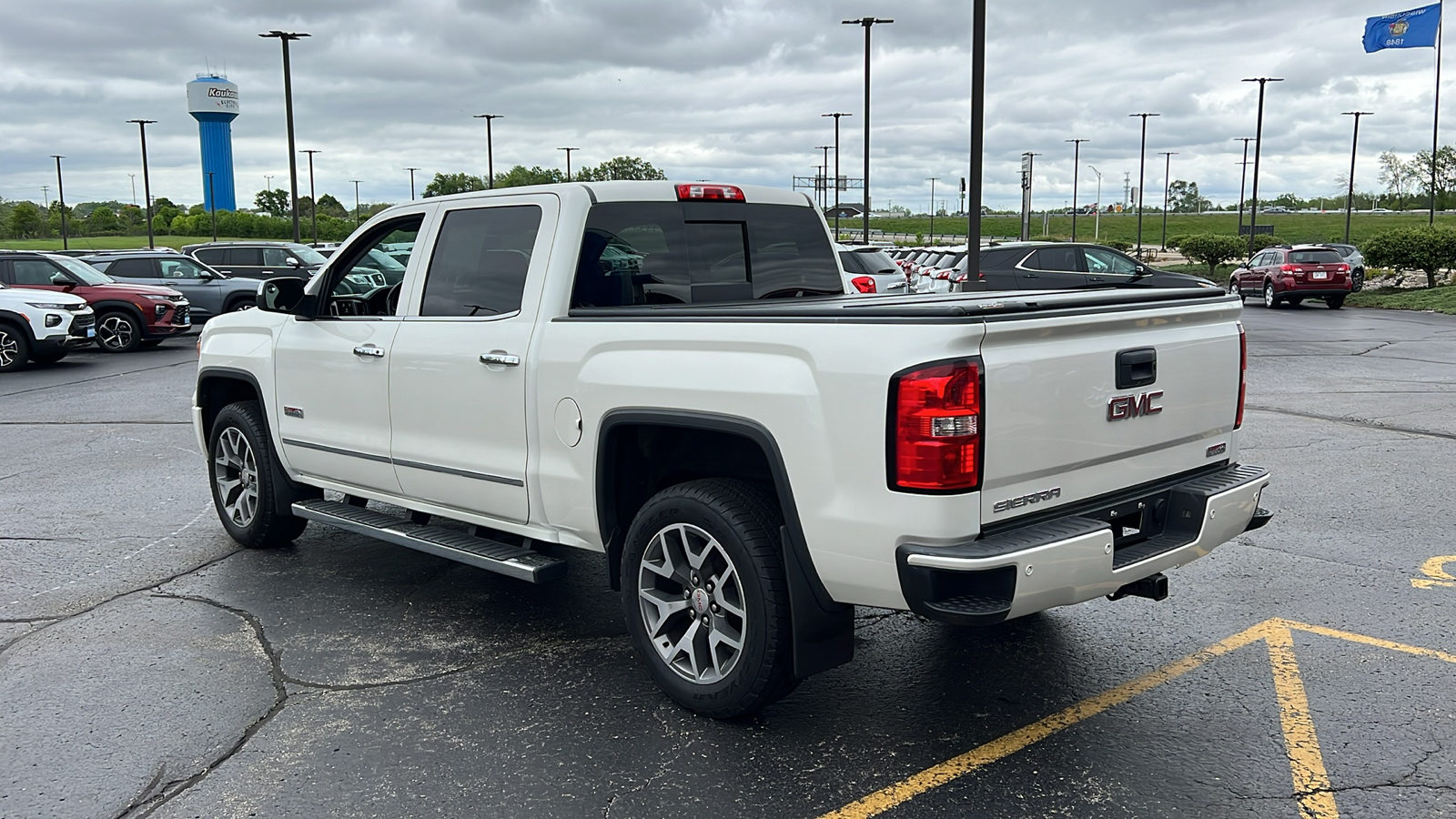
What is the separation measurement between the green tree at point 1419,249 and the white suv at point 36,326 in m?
33.6

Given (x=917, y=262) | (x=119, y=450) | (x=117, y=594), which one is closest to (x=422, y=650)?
(x=117, y=594)

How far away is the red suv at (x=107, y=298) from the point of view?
19531 mm

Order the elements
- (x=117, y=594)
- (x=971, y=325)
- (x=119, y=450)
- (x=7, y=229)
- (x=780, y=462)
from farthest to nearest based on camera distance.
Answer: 1. (x=7, y=229)
2. (x=119, y=450)
3. (x=117, y=594)
4. (x=780, y=462)
5. (x=971, y=325)

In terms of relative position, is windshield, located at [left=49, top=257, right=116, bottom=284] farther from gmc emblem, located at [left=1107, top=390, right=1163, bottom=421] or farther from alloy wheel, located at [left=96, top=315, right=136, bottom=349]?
gmc emblem, located at [left=1107, top=390, right=1163, bottom=421]

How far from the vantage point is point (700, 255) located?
5188mm

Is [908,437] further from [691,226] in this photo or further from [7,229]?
[7,229]

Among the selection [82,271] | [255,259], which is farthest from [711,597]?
[255,259]

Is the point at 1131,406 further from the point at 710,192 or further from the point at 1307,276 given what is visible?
the point at 1307,276

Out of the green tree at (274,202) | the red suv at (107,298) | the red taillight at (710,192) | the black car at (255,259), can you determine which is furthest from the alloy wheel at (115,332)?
the green tree at (274,202)

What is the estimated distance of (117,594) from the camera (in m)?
5.79

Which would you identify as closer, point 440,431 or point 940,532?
point 940,532

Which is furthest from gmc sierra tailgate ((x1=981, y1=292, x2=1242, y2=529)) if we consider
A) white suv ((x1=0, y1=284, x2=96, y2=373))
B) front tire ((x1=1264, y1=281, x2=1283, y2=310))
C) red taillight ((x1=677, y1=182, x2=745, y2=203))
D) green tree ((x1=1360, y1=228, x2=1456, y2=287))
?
green tree ((x1=1360, y1=228, x2=1456, y2=287))

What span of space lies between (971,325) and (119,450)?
29.3 feet

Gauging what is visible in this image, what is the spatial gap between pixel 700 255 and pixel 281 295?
2.21 meters
